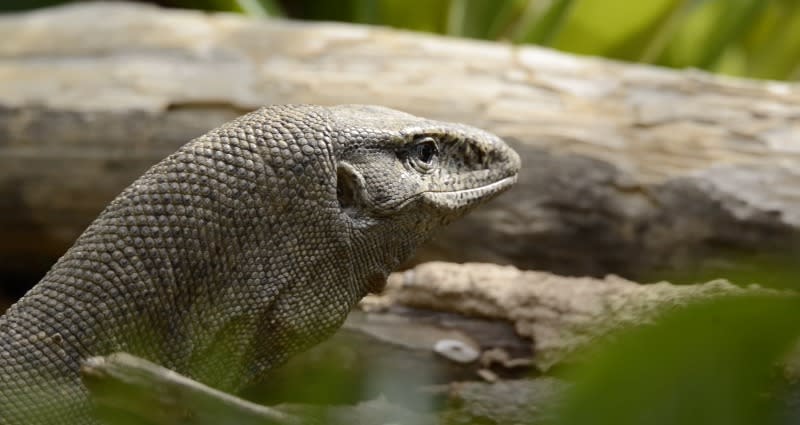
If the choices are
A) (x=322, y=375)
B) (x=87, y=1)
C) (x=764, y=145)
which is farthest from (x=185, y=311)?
(x=87, y=1)

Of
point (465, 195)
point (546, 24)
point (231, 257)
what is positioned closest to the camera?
point (231, 257)

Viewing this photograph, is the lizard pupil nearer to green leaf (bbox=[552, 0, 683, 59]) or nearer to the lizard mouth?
the lizard mouth

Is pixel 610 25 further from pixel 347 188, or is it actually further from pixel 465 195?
pixel 347 188

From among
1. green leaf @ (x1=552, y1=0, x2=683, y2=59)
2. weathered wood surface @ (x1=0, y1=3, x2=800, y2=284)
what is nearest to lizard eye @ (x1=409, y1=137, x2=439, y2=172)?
weathered wood surface @ (x1=0, y1=3, x2=800, y2=284)

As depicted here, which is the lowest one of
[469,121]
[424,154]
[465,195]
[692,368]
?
[469,121]

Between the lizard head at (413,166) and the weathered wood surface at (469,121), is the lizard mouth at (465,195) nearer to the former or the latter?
the lizard head at (413,166)

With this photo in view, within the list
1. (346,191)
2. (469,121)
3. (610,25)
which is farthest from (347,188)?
(610,25)

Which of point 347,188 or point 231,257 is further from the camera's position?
point 347,188

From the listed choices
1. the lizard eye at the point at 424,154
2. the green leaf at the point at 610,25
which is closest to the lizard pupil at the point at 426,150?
the lizard eye at the point at 424,154
